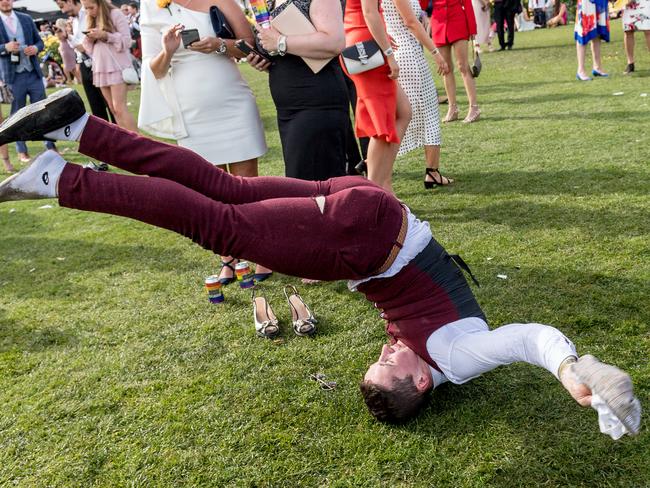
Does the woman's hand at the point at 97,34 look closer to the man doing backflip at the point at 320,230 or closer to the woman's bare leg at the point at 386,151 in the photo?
the woman's bare leg at the point at 386,151

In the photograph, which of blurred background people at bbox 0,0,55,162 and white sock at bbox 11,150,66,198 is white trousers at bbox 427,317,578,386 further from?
blurred background people at bbox 0,0,55,162

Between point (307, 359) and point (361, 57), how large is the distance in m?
1.97

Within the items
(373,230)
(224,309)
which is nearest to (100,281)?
(224,309)

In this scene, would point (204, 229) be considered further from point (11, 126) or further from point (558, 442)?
point (558, 442)

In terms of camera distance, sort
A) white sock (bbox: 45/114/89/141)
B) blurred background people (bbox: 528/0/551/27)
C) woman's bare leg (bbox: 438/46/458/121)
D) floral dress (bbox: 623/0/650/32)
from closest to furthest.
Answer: white sock (bbox: 45/114/89/141)
woman's bare leg (bbox: 438/46/458/121)
floral dress (bbox: 623/0/650/32)
blurred background people (bbox: 528/0/551/27)

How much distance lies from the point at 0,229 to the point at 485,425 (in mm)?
5285

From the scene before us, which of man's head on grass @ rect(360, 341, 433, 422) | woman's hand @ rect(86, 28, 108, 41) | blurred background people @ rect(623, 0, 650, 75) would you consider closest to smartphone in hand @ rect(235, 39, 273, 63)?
man's head on grass @ rect(360, 341, 433, 422)

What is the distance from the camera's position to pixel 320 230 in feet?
8.22

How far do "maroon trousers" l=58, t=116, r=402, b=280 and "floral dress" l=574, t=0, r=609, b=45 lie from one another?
8.01 m

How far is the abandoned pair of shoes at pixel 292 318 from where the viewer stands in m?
3.35

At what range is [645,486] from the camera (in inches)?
82.6

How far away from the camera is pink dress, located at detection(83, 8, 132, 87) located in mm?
7503

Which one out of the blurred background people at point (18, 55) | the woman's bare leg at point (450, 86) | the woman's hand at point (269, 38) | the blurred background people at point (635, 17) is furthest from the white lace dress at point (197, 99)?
the blurred background people at point (635, 17)

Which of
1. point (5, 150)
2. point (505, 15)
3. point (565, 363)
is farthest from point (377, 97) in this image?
point (505, 15)
